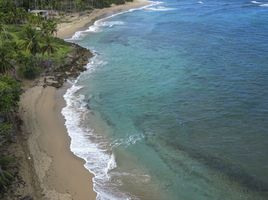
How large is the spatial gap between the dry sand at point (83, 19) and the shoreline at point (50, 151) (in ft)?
164

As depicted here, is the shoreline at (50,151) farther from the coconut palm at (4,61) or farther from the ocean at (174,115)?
the coconut palm at (4,61)

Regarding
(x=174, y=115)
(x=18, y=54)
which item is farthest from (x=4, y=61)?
(x=174, y=115)

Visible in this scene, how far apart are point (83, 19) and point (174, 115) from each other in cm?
8889

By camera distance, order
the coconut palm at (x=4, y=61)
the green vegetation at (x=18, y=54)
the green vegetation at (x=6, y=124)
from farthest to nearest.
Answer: the coconut palm at (x=4, y=61) → the green vegetation at (x=18, y=54) → the green vegetation at (x=6, y=124)

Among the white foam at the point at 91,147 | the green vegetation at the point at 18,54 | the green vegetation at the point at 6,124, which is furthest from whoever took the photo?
the green vegetation at the point at 18,54

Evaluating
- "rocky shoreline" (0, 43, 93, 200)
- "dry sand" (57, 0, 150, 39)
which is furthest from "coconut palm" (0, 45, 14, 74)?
"dry sand" (57, 0, 150, 39)

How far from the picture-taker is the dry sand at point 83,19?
118 metres

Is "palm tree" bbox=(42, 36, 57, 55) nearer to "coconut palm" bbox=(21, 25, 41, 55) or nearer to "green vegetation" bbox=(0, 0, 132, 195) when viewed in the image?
"green vegetation" bbox=(0, 0, 132, 195)

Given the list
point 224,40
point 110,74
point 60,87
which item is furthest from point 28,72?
point 224,40

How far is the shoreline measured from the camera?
40.4 m

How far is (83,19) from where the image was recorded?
454 feet

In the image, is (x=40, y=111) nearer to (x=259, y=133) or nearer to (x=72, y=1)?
(x=259, y=133)

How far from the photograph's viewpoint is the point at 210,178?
4231 centimetres

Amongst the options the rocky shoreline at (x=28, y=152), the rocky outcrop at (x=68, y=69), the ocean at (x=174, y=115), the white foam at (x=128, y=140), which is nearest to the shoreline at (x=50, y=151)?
the rocky shoreline at (x=28, y=152)
